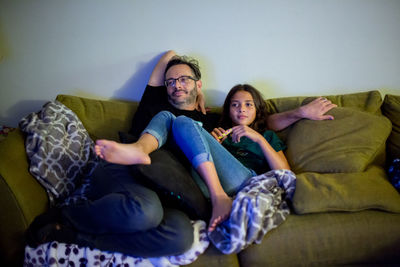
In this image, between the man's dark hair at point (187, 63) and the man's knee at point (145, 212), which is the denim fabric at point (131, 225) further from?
the man's dark hair at point (187, 63)

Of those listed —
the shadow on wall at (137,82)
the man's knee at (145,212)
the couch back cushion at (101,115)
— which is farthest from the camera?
the shadow on wall at (137,82)

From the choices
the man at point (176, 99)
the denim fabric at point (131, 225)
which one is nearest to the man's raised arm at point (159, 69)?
the man at point (176, 99)

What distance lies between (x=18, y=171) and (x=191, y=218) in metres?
0.79

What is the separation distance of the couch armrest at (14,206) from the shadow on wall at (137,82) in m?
0.85

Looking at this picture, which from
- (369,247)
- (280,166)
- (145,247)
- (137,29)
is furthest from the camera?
(137,29)

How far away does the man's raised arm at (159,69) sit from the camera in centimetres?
166

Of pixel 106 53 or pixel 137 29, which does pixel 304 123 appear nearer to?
pixel 137 29

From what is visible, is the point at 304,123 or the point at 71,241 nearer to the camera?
the point at 71,241

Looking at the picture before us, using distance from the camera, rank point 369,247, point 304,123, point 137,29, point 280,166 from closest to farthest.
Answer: point 369,247
point 280,166
point 304,123
point 137,29

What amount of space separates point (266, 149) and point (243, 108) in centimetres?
31

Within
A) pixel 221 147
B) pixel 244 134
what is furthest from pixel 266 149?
pixel 221 147

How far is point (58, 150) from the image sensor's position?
127 centimetres

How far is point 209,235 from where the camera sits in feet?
3.35

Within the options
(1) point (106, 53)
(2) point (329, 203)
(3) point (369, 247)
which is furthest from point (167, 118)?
(3) point (369, 247)
